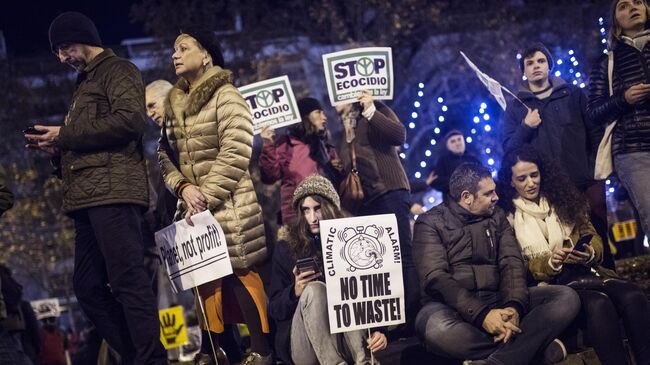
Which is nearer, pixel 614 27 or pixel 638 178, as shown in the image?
pixel 638 178

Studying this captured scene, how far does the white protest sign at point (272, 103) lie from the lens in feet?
32.6

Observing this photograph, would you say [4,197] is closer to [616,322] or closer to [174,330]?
[616,322]

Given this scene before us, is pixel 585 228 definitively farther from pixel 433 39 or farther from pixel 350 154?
pixel 433 39

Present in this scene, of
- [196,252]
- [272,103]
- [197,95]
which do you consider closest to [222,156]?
[197,95]

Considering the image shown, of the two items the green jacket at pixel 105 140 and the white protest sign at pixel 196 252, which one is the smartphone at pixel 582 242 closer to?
the white protest sign at pixel 196 252

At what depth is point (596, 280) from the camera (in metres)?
7.23

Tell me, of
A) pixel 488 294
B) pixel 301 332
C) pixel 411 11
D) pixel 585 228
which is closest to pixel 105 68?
pixel 301 332

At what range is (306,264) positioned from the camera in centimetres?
730

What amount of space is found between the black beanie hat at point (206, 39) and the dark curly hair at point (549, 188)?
2.09 meters

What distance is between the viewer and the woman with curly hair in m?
6.91

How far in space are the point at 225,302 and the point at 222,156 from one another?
1.02 metres

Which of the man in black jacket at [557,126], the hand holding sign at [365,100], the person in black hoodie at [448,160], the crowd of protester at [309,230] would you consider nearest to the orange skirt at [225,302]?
the crowd of protester at [309,230]

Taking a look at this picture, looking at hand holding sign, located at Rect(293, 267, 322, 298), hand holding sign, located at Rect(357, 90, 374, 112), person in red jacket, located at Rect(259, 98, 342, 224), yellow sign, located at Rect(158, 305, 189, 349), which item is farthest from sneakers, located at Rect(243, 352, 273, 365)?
yellow sign, located at Rect(158, 305, 189, 349)

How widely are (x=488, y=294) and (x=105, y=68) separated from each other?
9.16 ft
